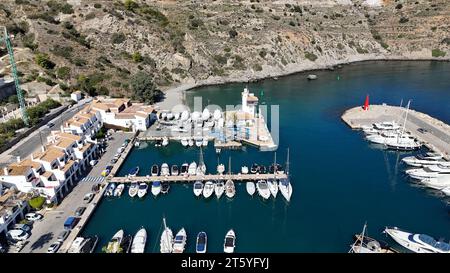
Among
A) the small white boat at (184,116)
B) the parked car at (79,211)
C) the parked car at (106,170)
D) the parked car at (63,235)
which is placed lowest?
the parked car at (63,235)

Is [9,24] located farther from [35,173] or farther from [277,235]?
[277,235]

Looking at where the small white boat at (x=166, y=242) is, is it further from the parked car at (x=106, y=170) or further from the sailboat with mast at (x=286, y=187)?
the parked car at (x=106, y=170)

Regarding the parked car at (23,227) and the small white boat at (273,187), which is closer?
the parked car at (23,227)

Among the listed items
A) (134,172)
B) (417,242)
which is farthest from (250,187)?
(417,242)

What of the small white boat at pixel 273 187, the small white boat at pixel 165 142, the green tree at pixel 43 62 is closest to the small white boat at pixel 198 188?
the small white boat at pixel 273 187

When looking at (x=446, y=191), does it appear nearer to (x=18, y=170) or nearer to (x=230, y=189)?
(x=230, y=189)

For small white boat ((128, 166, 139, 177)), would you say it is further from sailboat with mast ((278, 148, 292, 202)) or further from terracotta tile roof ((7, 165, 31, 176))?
sailboat with mast ((278, 148, 292, 202))

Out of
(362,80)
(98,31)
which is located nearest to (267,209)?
(362,80)
